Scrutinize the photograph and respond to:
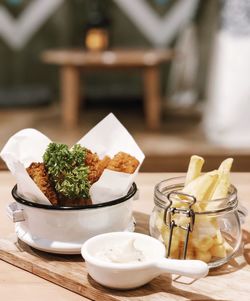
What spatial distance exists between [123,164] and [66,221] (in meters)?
0.14

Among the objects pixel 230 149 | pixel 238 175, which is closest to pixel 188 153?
pixel 230 149

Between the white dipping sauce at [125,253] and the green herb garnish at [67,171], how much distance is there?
0.11 meters

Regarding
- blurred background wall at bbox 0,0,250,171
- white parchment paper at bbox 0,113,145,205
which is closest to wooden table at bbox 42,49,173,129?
blurred background wall at bbox 0,0,250,171

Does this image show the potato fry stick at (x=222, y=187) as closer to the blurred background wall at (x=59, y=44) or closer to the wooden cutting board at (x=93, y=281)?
the wooden cutting board at (x=93, y=281)

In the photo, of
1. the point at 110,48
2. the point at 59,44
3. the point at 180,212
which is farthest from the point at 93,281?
the point at 59,44

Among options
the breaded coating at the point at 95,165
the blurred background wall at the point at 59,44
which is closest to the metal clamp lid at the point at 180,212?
the breaded coating at the point at 95,165

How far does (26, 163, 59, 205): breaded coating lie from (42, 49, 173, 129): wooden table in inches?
121

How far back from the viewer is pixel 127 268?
2.93ft

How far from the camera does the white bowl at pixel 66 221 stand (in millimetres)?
1009

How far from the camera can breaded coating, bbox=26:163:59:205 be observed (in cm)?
102

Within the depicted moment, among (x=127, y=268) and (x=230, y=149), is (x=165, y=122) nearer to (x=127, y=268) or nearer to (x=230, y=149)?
(x=230, y=149)

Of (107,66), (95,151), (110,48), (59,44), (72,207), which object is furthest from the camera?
(59,44)

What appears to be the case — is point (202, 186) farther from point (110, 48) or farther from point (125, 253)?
point (110, 48)

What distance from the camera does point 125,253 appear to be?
927 millimetres
